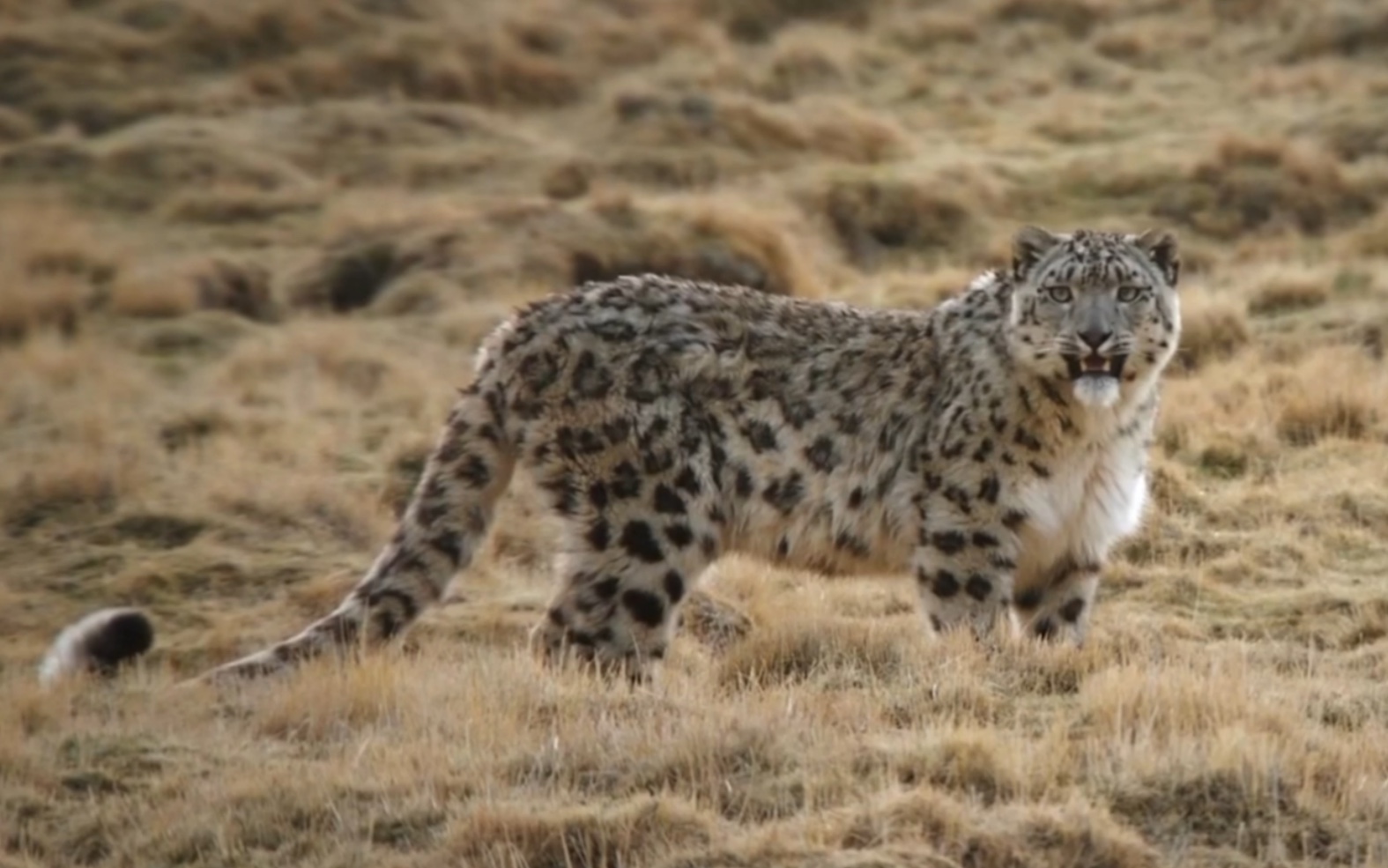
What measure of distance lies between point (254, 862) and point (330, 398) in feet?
34.3

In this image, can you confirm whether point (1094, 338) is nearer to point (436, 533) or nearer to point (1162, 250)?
point (1162, 250)

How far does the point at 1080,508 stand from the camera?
1084 centimetres

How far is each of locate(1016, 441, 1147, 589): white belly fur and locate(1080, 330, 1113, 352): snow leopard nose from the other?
465 millimetres

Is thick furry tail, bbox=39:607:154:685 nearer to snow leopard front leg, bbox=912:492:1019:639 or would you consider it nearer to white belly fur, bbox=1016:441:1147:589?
snow leopard front leg, bbox=912:492:1019:639

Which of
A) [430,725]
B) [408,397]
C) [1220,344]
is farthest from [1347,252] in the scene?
[430,725]

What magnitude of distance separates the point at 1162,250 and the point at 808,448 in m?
1.70

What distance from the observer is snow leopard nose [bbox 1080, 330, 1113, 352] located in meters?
10.6

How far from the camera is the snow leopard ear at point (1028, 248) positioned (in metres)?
10.9

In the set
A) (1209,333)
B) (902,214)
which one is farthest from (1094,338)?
(902,214)

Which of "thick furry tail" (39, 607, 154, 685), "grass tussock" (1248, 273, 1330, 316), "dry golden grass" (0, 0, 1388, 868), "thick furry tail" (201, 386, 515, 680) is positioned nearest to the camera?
"dry golden grass" (0, 0, 1388, 868)

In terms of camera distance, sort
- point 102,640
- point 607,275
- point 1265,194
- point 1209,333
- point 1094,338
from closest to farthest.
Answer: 1. point 1094,338
2. point 102,640
3. point 1209,333
4. point 607,275
5. point 1265,194

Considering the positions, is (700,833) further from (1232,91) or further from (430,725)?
(1232,91)

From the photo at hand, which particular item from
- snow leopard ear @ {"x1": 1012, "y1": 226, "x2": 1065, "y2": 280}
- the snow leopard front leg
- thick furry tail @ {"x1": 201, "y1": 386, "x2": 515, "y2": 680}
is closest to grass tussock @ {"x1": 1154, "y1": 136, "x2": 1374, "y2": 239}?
snow leopard ear @ {"x1": 1012, "y1": 226, "x2": 1065, "y2": 280}

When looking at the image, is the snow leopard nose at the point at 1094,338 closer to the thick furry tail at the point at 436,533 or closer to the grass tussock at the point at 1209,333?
the thick furry tail at the point at 436,533
